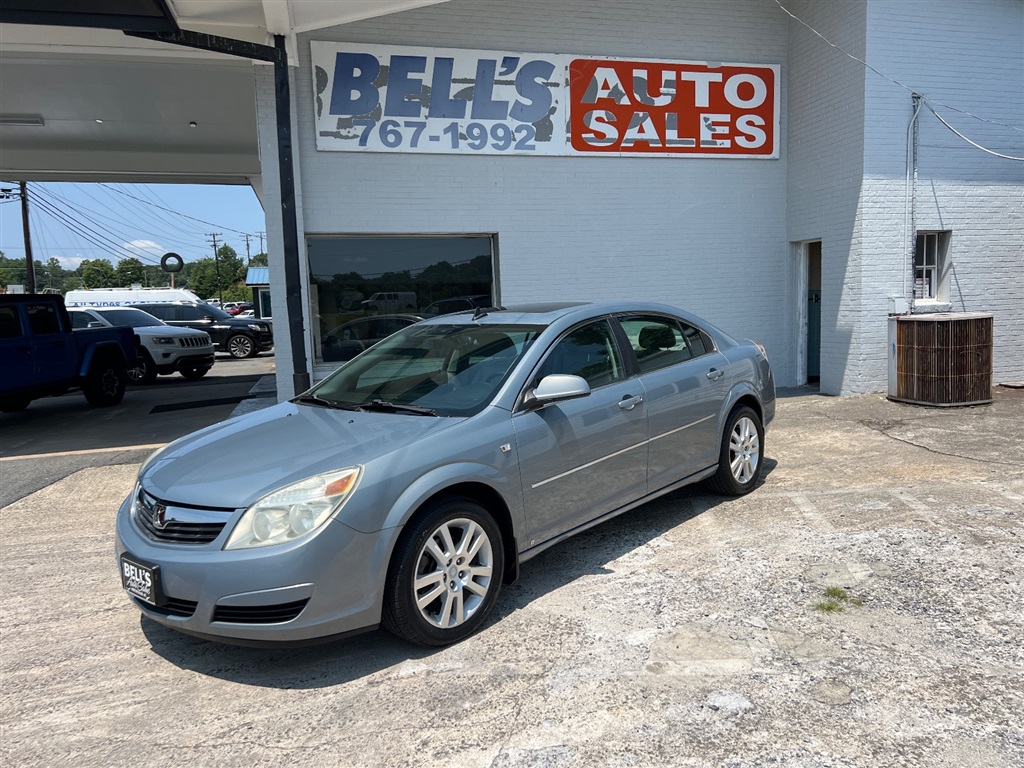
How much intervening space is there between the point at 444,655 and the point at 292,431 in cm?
139

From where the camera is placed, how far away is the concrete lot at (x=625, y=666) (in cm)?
282

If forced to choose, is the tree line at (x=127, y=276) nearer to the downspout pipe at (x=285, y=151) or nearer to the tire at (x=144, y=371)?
the tire at (x=144, y=371)

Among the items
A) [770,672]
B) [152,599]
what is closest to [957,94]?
[770,672]

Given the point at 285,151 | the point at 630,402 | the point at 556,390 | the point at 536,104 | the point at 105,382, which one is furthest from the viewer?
the point at 105,382

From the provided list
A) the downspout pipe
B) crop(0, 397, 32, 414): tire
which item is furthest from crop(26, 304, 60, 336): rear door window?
the downspout pipe

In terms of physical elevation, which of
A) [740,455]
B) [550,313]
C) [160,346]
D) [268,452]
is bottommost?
[740,455]

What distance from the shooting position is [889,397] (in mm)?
9664

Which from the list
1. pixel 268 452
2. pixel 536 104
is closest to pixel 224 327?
pixel 536 104

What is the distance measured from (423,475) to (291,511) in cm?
60

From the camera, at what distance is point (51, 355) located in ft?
36.5

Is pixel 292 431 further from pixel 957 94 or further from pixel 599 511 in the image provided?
pixel 957 94

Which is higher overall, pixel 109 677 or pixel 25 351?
pixel 25 351

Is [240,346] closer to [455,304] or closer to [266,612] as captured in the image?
[455,304]

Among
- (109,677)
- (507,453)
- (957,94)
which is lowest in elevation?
(109,677)
